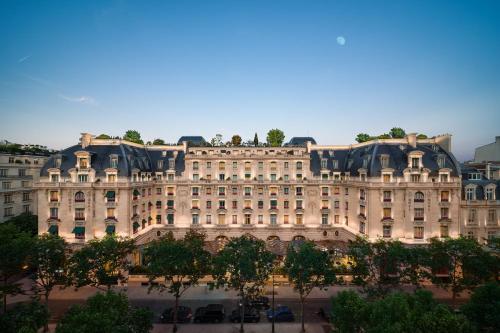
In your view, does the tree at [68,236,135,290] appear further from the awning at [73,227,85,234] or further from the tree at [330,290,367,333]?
the tree at [330,290,367,333]

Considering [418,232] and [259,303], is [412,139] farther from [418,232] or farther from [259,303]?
[259,303]

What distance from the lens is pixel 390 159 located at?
57719mm

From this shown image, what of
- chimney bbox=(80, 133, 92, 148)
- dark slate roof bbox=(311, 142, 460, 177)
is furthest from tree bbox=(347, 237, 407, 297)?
chimney bbox=(80, 133, 92, 148)

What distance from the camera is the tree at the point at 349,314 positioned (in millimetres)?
24422

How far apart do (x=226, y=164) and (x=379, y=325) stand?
5078 centimetres

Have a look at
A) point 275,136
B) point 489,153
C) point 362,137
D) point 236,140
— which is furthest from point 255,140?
point 489,153

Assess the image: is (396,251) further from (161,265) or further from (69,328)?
(69,328)

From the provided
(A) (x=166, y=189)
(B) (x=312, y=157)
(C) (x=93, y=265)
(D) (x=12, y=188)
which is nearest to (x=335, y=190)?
(B) (x=312, y=157)

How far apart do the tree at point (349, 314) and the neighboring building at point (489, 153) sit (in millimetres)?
73580

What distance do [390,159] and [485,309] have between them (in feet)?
120

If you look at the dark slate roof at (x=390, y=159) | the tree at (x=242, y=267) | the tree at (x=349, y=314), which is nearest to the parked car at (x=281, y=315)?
the tree at (x=242, y=267)

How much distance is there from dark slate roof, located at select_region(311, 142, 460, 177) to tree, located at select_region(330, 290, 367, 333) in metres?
35.8

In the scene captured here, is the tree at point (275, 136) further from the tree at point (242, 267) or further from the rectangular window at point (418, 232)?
the tree at point (242, 267)

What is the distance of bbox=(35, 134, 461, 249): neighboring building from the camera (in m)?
55.0
